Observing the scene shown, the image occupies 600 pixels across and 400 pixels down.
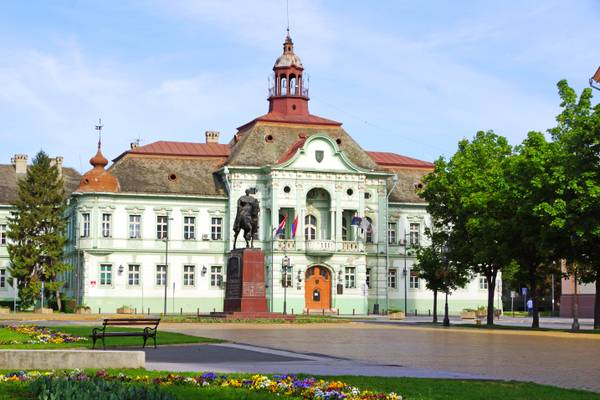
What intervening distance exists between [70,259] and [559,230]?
53.1 metres

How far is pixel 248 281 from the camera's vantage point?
173 ft

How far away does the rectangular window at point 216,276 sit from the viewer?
87000mm

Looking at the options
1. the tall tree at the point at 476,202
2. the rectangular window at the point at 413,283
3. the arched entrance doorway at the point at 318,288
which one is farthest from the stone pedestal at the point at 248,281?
the rectangular window at the point at 413,283

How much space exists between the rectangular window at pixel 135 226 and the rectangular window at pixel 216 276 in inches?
269

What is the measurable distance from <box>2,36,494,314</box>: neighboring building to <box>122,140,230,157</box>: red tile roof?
176 mm

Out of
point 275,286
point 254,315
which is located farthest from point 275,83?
point 254,315

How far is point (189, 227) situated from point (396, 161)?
2076 centimetres

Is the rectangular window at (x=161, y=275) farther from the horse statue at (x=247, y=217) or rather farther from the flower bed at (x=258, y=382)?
the flower bed at (x=258, y=382)

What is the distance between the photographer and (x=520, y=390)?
18.7 metres

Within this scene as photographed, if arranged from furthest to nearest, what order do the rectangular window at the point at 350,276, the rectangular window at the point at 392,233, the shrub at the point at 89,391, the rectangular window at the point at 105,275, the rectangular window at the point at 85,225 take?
the rectangular window at the point at 392,233, the rectangular window at the point at 350,276, the rectangular window at the point at 85,225, the rectangular window at the point at 105,275, the shrub at the point at 89,391

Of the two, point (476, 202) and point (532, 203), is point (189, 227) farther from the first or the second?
point (532, 203)

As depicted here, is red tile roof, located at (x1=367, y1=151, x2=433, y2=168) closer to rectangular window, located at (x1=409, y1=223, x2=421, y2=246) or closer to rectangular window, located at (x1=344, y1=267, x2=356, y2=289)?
rectangular window, located at (x1=409, y1=223, x2=421, y2=246)

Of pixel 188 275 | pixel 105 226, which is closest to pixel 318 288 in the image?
pixel 188 275

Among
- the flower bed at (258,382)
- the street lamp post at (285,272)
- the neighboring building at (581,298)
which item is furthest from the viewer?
the neighboring building at (581,298)
